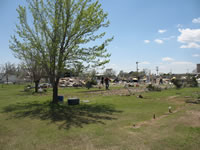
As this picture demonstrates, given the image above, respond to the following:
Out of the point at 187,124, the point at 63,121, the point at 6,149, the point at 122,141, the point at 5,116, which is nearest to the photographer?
the point at 6,149

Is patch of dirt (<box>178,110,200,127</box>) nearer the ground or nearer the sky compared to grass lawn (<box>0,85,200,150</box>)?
nearer the sky

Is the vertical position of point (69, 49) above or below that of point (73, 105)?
above

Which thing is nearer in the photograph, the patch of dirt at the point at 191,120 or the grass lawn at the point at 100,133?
the grass lawn at the point at 100,133

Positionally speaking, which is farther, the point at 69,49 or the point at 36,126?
the point at 69,49

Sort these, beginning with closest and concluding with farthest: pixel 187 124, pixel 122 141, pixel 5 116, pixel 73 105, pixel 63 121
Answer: pixel 122 141
pixel 187 124
pixel 63 121
pixel 5 116
pixel 73 105

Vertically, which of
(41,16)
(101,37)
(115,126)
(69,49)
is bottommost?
(115,126)

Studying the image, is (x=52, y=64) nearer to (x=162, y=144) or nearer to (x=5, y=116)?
(x=5, y=116)

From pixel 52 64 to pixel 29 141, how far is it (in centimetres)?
719

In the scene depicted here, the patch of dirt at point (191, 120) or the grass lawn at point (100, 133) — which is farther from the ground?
the patch of dirt at point (191, 120)

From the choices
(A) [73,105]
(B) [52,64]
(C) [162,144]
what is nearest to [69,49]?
(B) [52,64]

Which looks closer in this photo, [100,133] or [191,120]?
[100,133]

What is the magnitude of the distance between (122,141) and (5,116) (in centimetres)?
727

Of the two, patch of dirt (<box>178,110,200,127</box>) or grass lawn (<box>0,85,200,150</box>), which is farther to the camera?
patch of dirt (<box>178,110,200,127</box>)

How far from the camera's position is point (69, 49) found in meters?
12.4
